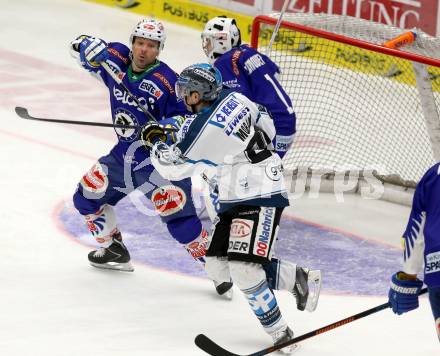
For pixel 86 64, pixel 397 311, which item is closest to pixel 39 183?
pixel 86 64

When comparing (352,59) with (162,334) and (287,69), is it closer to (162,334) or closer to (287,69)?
(287,69)

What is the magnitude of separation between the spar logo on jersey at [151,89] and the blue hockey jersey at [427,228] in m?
1.93

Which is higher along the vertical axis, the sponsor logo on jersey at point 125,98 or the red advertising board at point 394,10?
the sponsor logo on jersey at point 125,98

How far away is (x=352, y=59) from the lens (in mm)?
7699

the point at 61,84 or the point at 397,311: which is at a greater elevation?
the point at 397,311

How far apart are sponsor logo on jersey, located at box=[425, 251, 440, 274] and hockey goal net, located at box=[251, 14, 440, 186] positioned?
3.06 m

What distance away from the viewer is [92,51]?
5352 millimetres

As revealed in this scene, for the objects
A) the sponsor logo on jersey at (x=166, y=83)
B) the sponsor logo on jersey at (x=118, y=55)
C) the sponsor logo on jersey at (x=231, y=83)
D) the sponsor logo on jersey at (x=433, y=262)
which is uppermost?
the sponsor logo on jersey at (x=433, y=262)

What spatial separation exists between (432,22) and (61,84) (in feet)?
9.91

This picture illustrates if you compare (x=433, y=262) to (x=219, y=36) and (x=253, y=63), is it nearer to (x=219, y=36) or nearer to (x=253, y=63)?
(x=253, y=63)

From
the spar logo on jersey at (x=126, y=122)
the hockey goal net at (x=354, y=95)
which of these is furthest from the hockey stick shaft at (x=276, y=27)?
the spar logo on jersey at (x=126, y=122)

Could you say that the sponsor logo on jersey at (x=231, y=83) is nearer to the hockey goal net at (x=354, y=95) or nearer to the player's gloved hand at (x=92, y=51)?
the player's gloved hand at (x=92, y=51)

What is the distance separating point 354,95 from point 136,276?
2846 millimetres

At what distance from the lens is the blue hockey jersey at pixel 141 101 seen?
17.5 feet
